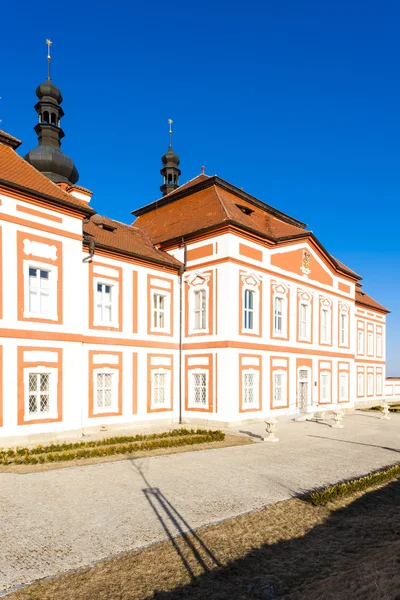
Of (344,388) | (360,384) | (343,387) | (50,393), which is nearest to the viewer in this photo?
(50,393)

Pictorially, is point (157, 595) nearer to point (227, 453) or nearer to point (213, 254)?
point (227, 453)

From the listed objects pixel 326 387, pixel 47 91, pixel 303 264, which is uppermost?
pixel 47 91

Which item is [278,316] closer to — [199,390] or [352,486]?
[199,390]

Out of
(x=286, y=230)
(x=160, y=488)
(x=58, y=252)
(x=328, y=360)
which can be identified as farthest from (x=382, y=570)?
(x=328, y=360)

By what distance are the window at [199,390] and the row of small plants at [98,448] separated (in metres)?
4.02

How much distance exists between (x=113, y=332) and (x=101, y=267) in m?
3.00

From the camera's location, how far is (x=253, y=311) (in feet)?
75.6

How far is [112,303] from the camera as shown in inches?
819

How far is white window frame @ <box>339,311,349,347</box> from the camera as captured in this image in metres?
31.3

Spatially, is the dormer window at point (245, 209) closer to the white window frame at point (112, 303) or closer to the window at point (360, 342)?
the white window frame at point (112, 303)

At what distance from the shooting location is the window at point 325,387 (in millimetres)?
28906

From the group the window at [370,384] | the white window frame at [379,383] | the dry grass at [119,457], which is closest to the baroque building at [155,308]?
the dry grass at [119,457]

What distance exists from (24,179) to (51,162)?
35.6ft

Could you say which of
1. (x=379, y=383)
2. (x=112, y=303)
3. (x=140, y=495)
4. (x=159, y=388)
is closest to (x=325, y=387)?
(x=159, y=388)
